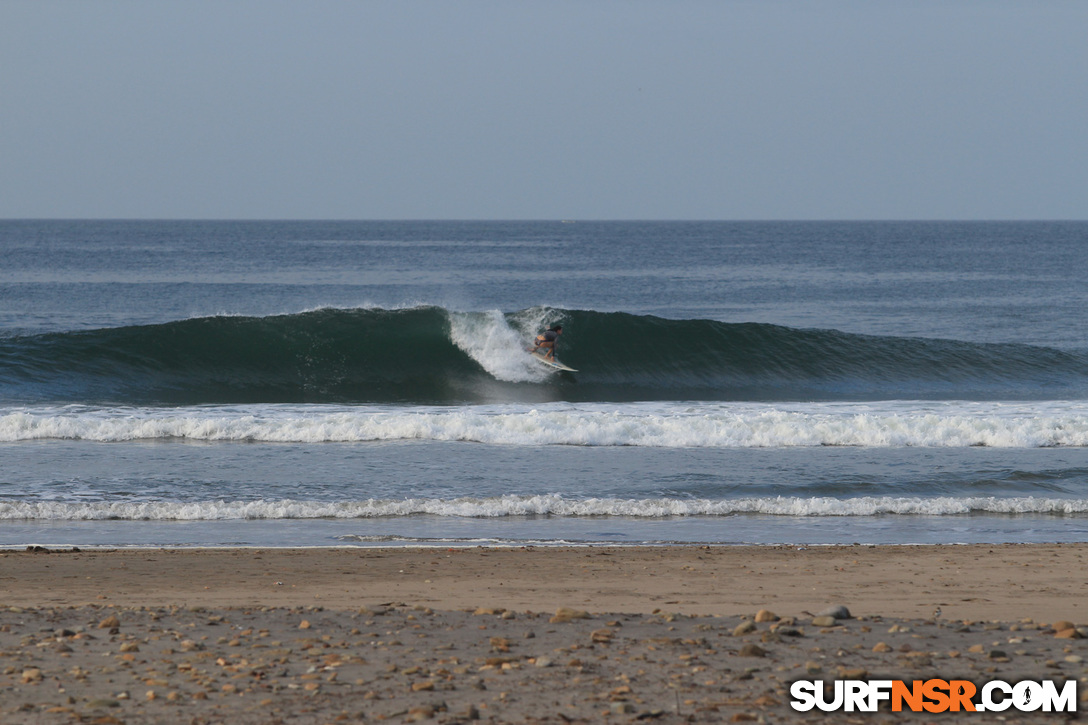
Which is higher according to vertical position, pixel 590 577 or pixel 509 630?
pixel 590 577

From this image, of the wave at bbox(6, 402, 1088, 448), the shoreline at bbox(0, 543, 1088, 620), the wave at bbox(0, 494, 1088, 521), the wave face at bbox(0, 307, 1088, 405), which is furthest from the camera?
the wave face at bbox(0, 307, 1088, 405)

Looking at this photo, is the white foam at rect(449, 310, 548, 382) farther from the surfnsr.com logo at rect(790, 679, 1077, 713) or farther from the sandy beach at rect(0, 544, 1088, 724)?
the surfnsr.com logo at rect(790, 679, 1077, 713)

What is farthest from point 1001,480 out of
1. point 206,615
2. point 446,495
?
point 206,615

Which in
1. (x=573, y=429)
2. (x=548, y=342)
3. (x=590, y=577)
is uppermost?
(x=548, y=342)

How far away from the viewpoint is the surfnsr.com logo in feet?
13.2

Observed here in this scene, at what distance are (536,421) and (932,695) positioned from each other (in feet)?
32.0

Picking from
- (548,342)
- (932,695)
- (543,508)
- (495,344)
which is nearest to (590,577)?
(543,508)

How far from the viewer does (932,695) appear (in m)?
4.14

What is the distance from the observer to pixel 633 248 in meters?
87.4

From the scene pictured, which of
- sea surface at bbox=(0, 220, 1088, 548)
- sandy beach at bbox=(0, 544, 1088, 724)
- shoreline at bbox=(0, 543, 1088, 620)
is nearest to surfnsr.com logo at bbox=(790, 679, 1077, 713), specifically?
sandy beach at bbox=(0, 544, 1088, 724)

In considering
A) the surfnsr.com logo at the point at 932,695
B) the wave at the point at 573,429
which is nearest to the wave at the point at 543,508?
the wave at the point at 573,429

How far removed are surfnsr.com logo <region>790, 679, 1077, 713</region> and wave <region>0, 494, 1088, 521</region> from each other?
18.3ft

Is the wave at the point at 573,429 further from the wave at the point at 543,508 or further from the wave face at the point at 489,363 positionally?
the wave face at the point at 489,363

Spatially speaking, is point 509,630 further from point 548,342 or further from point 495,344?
point 495,344
